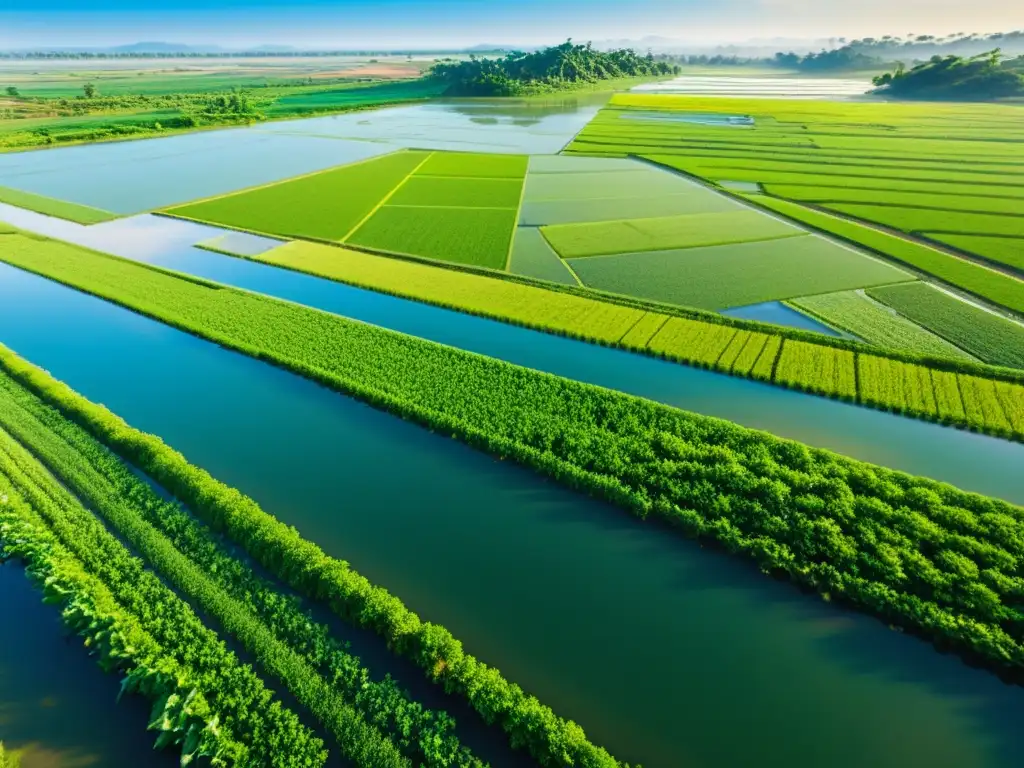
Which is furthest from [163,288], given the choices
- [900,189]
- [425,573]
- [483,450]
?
[900,189]

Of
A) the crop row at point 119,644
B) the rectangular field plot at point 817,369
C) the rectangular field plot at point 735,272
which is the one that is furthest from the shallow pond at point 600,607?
the rectangular field plot at point 735,272

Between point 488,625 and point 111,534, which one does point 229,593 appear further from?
point 488,625

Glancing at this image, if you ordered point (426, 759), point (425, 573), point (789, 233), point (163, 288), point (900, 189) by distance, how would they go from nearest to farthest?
point (426, 759) < point (425, 573) < point (163, 288) < point (789, 233) < point (900, 189)

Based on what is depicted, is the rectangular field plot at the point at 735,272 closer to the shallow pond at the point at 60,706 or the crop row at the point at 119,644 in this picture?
the crop row at the point at 119,644

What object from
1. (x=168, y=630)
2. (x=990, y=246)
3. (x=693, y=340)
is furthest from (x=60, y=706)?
(x=990, y=246)

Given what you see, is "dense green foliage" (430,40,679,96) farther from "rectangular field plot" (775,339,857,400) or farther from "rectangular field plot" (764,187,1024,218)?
"rectangular field plot" (775,339,857,400)

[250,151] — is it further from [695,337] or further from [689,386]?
[689,386]

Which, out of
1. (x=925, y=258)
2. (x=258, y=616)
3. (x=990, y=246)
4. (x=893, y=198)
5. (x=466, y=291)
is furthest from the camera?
(x=893, y=198)
